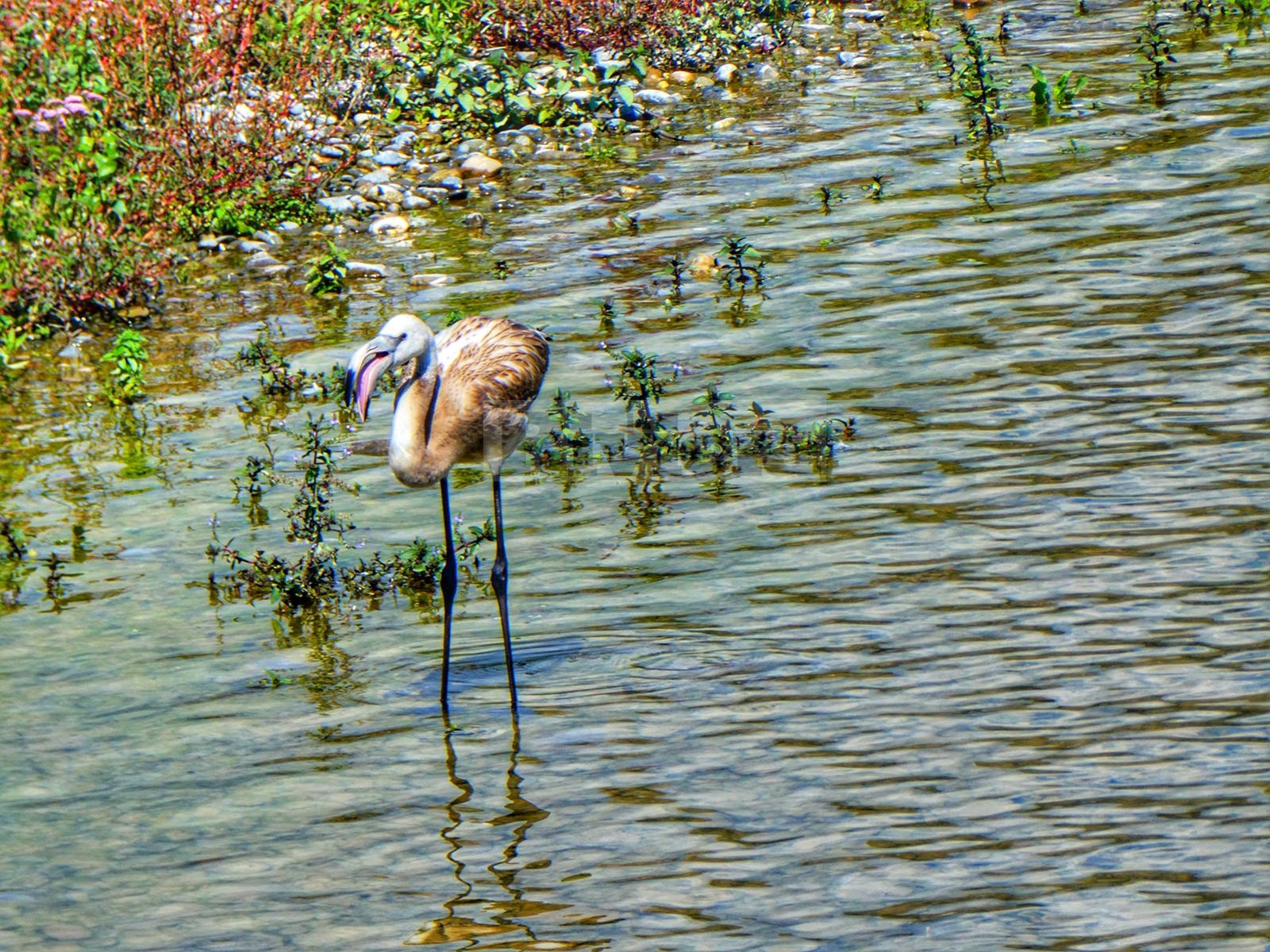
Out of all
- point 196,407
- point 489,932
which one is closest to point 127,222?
point 196,407

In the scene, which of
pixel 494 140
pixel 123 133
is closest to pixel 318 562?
pixel 123 133

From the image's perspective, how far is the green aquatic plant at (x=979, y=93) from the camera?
15461 mm

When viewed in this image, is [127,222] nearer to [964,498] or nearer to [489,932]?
[964,498]

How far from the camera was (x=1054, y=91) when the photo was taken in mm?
16172

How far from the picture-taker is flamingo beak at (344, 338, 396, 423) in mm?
6672

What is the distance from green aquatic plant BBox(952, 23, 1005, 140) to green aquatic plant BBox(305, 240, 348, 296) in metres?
5.92

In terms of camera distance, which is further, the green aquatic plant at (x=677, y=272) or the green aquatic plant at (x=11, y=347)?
the green aquatic plant at (x=677, y=272)

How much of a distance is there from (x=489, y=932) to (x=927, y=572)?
306cm

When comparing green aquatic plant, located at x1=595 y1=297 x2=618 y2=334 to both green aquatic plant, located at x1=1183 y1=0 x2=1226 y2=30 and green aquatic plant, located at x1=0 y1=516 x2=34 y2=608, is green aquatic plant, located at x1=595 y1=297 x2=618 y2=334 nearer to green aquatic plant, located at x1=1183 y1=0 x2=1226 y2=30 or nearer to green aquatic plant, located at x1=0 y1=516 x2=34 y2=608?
green aquatic plant, located at x1=0 y1=516 x2=34 y2=608

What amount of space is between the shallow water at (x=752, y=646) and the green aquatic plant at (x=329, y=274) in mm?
309

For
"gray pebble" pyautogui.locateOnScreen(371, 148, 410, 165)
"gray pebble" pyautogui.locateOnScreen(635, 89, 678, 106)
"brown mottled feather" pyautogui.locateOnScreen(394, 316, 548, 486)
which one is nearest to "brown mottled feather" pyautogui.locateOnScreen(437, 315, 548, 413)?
"brown mottled feather" pyautogui.locateOnScreen(394, 316, 548, 486)

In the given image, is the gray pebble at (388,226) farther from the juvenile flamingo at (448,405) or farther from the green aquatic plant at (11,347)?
the juvenile flamingo at (448,405)

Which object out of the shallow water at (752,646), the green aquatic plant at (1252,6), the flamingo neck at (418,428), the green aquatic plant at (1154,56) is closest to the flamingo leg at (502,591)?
the shallow water at (752,646)

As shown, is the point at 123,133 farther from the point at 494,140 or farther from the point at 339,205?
the point at 494,140
